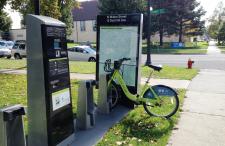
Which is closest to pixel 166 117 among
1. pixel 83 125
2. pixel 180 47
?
pixel 83 125

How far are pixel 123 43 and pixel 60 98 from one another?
10.6 ft

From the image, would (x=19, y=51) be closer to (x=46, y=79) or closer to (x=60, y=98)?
(x=60, y=98)

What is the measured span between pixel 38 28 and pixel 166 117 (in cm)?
339

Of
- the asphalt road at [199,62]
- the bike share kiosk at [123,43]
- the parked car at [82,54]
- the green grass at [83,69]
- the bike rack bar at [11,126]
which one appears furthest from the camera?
the parked car at [82,54]

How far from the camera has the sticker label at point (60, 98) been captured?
4.12 meters

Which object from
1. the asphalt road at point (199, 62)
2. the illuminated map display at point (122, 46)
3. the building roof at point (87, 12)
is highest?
the building roof at point (87, 12)

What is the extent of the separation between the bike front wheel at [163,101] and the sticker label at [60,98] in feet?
7.13

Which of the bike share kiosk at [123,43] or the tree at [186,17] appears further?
the tree at [186,17]

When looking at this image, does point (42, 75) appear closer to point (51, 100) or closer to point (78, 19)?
point (51, 100)

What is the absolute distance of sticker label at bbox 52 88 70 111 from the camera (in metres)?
4.12

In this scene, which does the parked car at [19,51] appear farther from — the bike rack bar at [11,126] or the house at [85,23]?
the house at [85,23]

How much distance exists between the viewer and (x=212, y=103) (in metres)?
7.61

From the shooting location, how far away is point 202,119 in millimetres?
6203

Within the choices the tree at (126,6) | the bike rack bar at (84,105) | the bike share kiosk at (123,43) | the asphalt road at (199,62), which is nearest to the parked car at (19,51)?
the asphalt road at (199,62)
